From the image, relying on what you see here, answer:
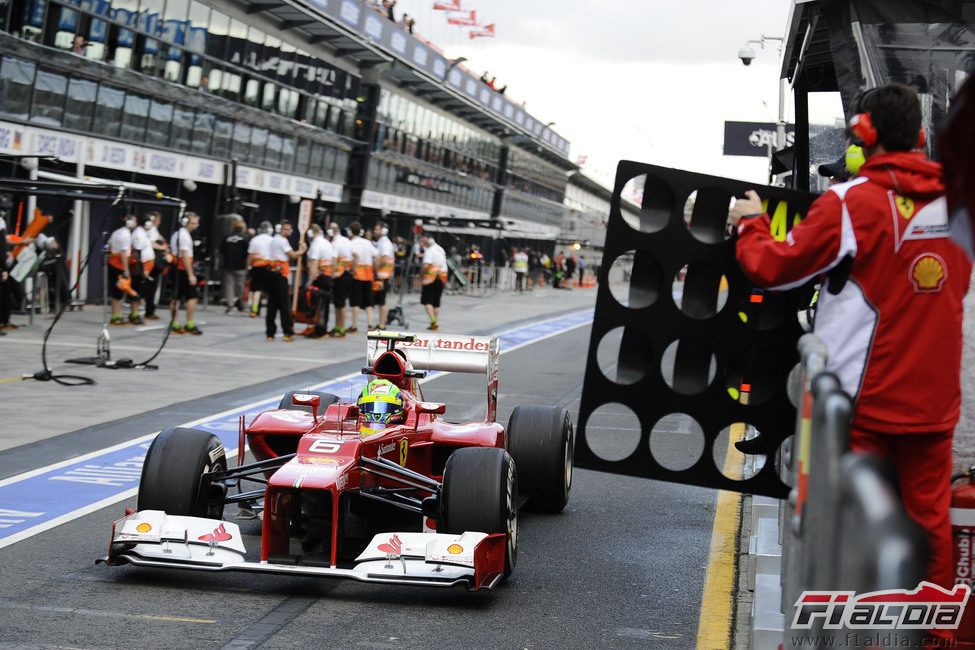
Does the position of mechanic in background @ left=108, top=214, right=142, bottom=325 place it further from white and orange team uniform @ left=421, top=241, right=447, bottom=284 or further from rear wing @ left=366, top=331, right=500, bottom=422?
rear wing @ left=366, top=331, right=500, bottom=422

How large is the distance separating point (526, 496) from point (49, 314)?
15587 mm

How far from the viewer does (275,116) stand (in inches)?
1313

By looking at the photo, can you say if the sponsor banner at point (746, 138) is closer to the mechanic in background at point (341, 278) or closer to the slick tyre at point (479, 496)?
the mechanic in background at point (341, 278)

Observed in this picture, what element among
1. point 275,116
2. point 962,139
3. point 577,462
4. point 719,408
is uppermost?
point 275,116

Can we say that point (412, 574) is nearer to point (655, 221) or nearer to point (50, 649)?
point (50, 649)

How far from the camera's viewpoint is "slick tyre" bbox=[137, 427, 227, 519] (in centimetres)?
623

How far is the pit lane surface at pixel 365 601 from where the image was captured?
525cm

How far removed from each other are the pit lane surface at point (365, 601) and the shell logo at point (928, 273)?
7.31ft

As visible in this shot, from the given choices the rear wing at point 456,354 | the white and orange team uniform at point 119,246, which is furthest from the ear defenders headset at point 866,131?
the white and orange team uniform at point 119,246

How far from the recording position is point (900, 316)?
375 centimetres

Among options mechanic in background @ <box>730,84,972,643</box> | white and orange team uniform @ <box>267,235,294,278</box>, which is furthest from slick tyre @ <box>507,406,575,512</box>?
white and orange team uniform @ <box>267,235,294,278</box>

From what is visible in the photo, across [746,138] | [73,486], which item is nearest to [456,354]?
[73,486]

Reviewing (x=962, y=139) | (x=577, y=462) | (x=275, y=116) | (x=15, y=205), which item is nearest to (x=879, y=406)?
(x=577, y=462)

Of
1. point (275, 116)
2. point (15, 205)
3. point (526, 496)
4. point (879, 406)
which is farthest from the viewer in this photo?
point (275, 116)
